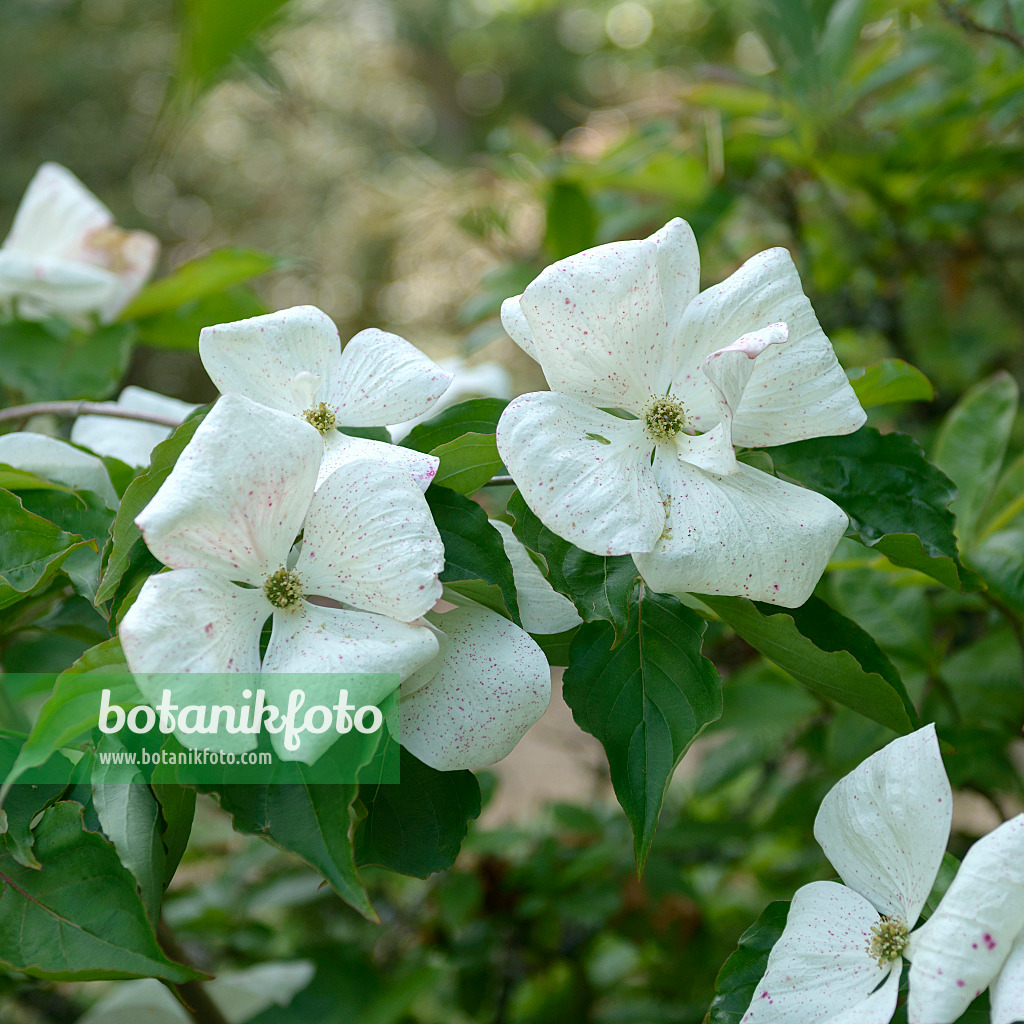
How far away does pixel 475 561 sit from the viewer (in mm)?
358

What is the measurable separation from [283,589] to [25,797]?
0.14 metres

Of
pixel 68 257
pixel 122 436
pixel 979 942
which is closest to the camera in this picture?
pixel 979 942

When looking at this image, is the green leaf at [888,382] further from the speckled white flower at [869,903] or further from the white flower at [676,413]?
the speckled white flower at [869,903]

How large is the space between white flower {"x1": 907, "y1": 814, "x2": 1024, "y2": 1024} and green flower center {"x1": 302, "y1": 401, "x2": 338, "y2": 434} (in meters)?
0.28

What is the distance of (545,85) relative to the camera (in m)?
6.23

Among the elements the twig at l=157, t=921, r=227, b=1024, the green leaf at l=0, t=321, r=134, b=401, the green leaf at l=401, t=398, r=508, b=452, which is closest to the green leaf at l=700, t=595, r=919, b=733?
the green leaf at l=401, t=398, r=508, b=452

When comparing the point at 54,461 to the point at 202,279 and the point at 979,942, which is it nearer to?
the point at 202,279

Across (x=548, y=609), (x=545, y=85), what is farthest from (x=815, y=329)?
(x=545, y=85)

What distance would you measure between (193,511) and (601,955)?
0.94 metres

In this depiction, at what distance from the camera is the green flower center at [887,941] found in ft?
1.08

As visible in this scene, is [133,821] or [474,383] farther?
[474,383]

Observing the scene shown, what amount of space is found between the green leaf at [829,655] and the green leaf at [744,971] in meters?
0.09

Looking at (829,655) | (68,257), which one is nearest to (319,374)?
(829,655)

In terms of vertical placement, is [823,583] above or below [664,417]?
below
